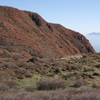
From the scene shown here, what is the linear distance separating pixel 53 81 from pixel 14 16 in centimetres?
5605

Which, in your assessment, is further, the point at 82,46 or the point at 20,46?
the point at 82,46

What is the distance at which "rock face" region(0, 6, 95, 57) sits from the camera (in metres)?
46.1

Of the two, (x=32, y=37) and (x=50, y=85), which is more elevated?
(x=32, y=37)

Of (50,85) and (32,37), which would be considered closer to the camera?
(50,85)

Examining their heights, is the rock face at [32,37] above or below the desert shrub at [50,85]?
above

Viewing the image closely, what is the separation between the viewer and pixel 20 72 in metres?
15.7

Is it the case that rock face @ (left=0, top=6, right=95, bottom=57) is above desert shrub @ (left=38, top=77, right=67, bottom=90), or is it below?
above

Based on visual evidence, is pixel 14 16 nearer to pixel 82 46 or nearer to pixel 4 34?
pixel 4 34

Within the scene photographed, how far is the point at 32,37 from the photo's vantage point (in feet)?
187

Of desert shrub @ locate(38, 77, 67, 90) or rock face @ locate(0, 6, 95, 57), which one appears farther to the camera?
rock face @ locate(0, 6, 95, 57)

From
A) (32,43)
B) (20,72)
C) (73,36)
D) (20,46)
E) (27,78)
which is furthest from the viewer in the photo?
(73,36)

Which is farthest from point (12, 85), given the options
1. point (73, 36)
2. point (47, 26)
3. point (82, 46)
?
point (73, 36)

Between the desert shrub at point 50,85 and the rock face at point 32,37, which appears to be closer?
the desert shrub at point 50,85

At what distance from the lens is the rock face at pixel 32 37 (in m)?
46.1
